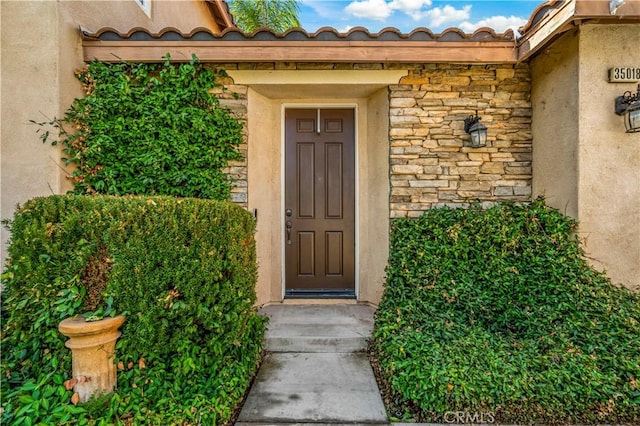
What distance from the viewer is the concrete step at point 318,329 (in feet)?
9.91

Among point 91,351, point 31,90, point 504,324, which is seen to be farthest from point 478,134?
point 31,90

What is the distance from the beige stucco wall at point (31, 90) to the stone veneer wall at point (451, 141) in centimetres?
153

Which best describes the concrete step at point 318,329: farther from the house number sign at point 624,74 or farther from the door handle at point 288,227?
the house number sign at point 624,74


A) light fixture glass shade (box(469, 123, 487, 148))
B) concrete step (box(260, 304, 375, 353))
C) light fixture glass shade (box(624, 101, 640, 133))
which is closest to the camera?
light fixture glass shade (box(624, 101, 640, 133))

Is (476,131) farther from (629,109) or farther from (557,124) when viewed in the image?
(629,109)

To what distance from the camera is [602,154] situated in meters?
2.86

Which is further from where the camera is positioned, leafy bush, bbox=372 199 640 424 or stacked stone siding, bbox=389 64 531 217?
stacked stone siding, bbox=389 64 531 217

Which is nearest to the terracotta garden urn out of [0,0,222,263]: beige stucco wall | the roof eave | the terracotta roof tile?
[0,0,222,263]: beige stucco wall

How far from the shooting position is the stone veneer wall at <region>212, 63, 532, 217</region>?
3447 mm

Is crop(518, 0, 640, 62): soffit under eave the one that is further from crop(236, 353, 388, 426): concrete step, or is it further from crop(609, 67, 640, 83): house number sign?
crop(236, 353, 388, 426): concrete step

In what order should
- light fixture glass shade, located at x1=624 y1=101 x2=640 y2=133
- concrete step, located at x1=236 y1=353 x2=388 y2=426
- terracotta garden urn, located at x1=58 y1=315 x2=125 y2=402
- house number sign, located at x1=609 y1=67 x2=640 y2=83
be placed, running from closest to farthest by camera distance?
terracotta garden urn, located at x1=58 y1=315 x2=125 y2=402 < concrete step, located at x1=236 y1=353 x2=388 y2=426 < light fixture glass shade, located at x1=624 y1=101 x2=640 y2=133 < house number sign, located at x1=609 y1=67 x2=640 y2=83

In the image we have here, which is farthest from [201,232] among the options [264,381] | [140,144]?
[140,144]

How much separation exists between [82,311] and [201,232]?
0.90 m

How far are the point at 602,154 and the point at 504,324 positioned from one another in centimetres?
191
